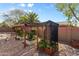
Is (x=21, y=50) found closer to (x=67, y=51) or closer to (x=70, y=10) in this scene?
(x=67, y=51)

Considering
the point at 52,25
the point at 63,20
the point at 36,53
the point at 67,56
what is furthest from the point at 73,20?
the point at 36,53

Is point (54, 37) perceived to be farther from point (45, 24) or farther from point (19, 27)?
point (19, 27)

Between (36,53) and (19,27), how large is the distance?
30 cm

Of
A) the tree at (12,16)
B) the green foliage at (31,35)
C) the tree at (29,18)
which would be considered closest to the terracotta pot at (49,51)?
the green foliage at (31,35)

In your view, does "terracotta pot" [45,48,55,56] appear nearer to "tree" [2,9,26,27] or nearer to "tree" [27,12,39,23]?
"tree" [27,12,39,23]

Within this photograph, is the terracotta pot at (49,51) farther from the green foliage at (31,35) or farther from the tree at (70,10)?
the tree at (70,10)

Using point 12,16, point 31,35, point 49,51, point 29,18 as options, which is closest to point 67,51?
point 49,51

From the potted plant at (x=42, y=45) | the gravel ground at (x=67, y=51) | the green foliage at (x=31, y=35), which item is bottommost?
the gravel ground at (x=67, y=51)

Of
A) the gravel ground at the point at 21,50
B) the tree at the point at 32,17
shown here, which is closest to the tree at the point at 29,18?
the tree at the point at 32,17

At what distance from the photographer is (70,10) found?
162 centimetres

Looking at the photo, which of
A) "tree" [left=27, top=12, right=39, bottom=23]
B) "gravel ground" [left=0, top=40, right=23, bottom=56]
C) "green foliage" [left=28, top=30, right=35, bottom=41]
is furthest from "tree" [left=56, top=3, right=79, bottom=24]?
"gravel ground" [left=0, top=40, right=23, bottom=56]

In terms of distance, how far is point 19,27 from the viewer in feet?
5.22

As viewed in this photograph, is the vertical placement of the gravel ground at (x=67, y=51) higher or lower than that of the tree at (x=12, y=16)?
lower

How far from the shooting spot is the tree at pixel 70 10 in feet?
5.28
